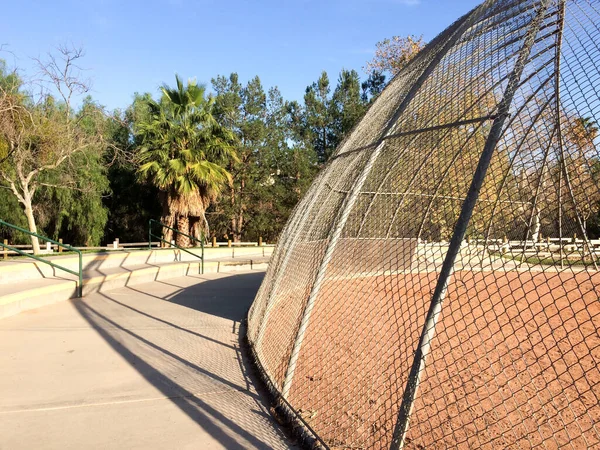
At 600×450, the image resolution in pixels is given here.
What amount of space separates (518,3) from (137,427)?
456 centimetres

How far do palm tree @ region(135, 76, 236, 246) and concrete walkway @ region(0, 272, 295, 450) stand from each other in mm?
13308

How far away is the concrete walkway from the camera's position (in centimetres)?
343

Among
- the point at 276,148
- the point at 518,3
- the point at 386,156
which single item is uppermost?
the point at 276,148

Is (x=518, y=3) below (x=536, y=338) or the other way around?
the other way around

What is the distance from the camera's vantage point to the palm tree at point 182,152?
67.7 feet

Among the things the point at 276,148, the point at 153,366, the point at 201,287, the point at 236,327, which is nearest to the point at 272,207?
the point at 276,148

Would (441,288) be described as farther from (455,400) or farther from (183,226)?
(183,226)

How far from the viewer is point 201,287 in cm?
1121

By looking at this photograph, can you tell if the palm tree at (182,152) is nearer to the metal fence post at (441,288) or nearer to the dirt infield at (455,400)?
the dirt infield at (455,400)

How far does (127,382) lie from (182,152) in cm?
1725

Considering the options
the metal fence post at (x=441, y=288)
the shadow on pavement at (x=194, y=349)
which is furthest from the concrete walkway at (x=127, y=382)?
the metal fence post at (x=441, y=288)

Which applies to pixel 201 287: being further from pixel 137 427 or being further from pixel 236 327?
pixel 137 427

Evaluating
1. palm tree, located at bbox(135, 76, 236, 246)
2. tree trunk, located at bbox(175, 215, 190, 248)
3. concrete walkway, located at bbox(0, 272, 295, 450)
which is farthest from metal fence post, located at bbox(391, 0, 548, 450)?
tree trunk, located at bbox(175, 215, 190, 248)

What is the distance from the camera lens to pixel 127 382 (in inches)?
179
